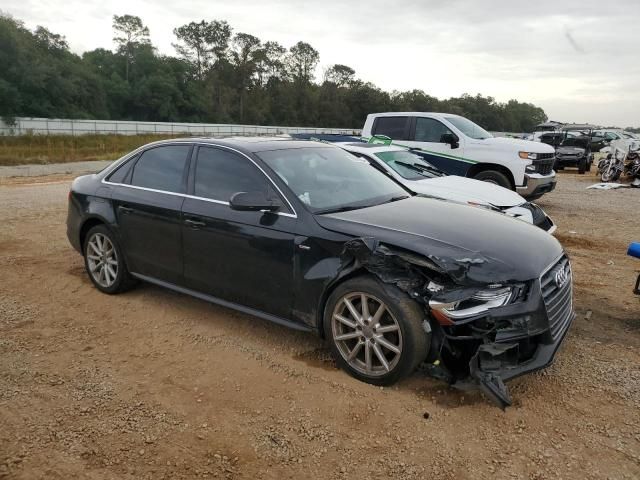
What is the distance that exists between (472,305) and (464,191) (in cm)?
439

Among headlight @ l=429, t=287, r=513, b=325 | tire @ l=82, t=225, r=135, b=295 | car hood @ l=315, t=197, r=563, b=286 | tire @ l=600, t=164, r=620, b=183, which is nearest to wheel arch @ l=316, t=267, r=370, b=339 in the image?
car hood @ l=315, t=197, r=563, b=286

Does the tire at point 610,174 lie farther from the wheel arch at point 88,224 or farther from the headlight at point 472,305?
the wheel arch at point 88,224

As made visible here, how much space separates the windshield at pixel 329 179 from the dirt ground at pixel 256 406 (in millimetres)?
1164

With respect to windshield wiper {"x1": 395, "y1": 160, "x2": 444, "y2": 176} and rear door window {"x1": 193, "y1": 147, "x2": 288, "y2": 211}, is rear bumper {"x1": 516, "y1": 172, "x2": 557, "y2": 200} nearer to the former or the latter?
windshield wiper {"x1": 395, "y1": 160, "x2": 444, "y2": 176}

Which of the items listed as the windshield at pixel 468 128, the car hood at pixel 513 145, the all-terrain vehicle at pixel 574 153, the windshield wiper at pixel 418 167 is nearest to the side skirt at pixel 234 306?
the windshield wiper at pixel 418 167

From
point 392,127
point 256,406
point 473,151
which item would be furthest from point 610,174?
point 256,406

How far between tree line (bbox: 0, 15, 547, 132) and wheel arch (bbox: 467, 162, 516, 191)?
213ft

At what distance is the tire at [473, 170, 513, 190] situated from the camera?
10.1 meters

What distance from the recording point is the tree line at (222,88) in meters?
72.4

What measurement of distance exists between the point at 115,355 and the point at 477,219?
2944mm

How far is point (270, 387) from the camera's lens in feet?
11.5

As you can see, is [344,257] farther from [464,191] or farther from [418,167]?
[418,167]

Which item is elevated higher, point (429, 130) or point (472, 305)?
point (429, 130)

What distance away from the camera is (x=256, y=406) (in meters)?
3.28
